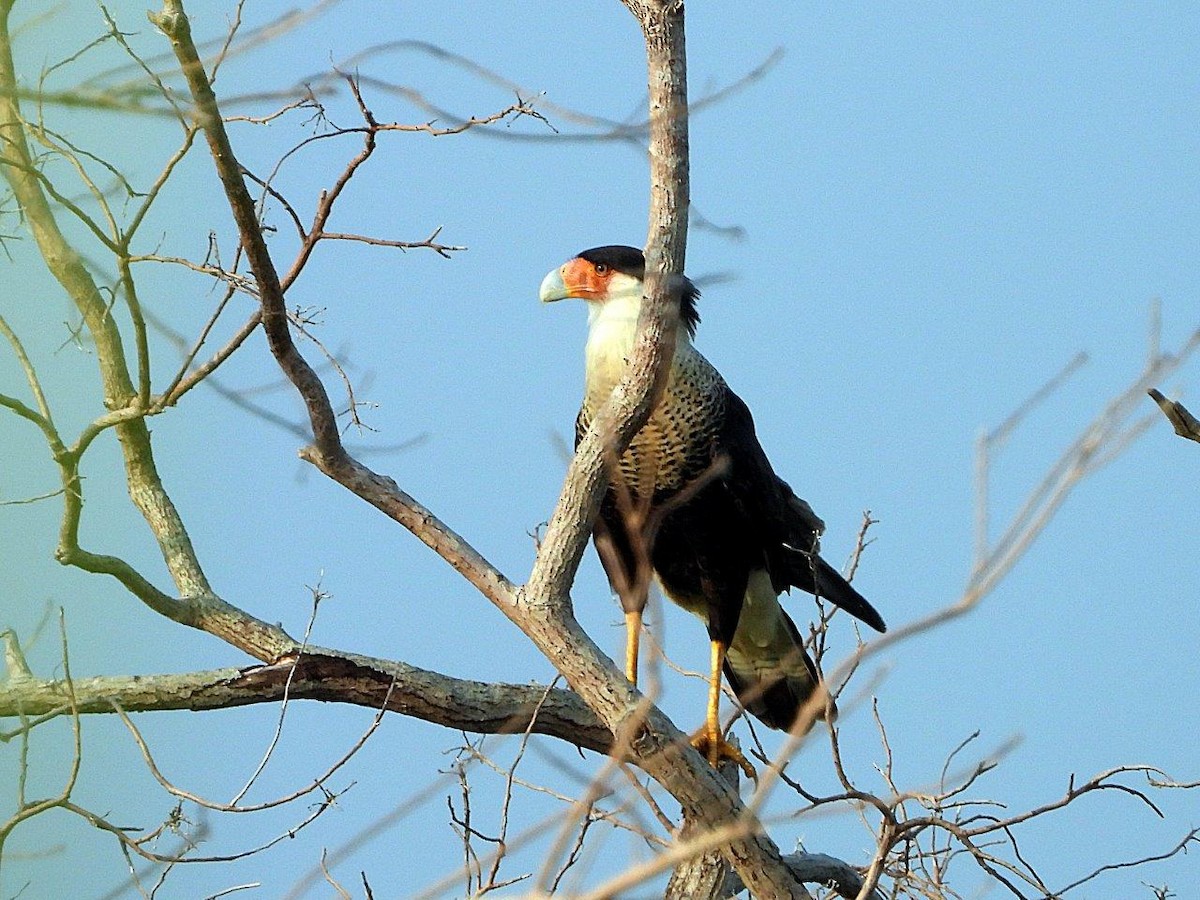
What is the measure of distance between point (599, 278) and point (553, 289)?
0.13m

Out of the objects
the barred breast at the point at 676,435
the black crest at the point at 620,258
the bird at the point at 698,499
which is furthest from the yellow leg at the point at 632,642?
the black crest at the point at 620,258

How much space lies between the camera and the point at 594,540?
3836mm

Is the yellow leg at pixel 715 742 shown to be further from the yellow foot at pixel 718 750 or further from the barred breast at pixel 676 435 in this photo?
the barred breast at pixel 676 435

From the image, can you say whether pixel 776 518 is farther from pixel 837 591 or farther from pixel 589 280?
pixel 589 280

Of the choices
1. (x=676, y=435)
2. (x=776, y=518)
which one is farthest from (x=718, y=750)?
(x=676, y=435)

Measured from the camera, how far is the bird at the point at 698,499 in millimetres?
3762

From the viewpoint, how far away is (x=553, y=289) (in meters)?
3.84

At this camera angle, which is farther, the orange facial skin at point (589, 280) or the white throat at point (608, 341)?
the orange facial skin at point (589, 280)

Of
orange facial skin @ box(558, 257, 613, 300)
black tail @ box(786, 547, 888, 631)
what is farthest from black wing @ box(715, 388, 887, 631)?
orange facial skin @ box(558, 257, 613, 300)

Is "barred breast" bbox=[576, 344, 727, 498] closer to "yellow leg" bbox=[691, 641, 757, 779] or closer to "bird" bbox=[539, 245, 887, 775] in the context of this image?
"bird" bbox=[539, 245, 887, 775]

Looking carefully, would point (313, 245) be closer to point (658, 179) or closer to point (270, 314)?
point (270, 314)

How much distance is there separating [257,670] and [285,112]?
126cm

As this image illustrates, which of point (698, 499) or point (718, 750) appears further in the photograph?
point (698, 499)

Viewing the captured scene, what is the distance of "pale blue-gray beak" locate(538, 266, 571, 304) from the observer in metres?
3.84
